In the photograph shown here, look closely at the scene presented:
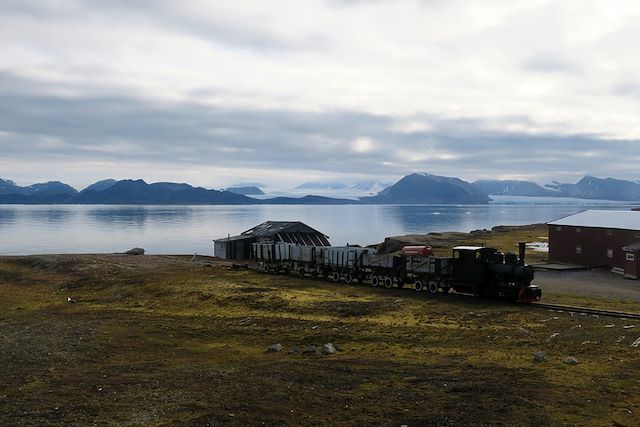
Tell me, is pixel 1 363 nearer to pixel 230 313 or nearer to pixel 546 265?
pixel 230 313

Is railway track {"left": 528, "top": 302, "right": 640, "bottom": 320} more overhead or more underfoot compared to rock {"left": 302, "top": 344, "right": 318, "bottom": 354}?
more overhead

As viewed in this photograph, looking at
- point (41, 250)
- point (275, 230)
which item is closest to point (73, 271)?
point (275, 230)

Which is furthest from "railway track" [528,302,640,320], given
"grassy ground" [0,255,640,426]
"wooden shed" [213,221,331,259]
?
"wooden shed" [213,221,331,259]

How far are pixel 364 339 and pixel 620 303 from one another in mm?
19566

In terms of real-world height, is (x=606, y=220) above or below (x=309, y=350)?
above

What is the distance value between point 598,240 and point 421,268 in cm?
2828

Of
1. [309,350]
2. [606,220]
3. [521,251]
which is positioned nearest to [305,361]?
[309,350]

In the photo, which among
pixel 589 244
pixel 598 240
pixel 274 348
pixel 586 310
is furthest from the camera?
pixel 589 244

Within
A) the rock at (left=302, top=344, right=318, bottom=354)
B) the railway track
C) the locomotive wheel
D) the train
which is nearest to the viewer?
the rock at (left=302, top=344, right=318, bottom=354)

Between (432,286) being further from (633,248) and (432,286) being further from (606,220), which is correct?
(606,220)

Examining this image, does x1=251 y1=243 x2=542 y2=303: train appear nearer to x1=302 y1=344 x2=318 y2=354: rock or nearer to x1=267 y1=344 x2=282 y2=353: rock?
x1=302 y1=344 x2=318 y2=354: rock

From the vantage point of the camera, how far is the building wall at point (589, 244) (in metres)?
53.3

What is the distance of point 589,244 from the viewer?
5741cm

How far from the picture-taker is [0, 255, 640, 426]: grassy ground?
1595 cm
